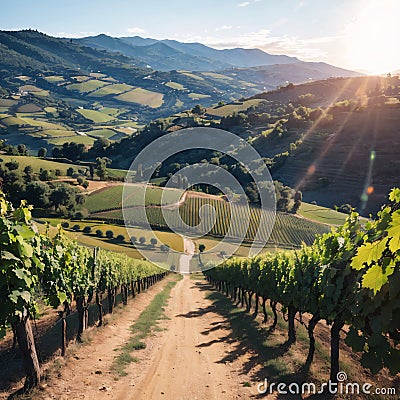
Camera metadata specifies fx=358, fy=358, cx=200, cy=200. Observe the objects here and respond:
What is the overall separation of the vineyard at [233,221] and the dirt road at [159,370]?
69.4 m

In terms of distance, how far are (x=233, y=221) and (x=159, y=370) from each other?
80360mm

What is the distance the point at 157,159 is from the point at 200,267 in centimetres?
10916

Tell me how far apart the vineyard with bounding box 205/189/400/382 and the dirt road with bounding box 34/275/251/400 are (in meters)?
3.23

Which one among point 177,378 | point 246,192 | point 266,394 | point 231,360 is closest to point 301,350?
point 231,360

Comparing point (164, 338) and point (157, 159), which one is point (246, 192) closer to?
point (157, 159)

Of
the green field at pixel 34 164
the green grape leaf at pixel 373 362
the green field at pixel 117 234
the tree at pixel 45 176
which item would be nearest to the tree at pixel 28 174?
the tree at pixel 45 176

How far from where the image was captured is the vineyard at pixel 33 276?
8.75m

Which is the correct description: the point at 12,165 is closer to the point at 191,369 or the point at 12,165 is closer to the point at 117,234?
the point at 117,234

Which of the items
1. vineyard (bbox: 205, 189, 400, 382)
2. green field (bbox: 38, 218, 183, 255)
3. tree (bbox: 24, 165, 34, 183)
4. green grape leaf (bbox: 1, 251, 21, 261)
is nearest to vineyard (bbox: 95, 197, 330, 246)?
green field (bbox: 38, 218, 183, 255)

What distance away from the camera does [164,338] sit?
18562mm

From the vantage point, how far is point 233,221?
93062mm

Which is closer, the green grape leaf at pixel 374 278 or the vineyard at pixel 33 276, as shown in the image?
the green grape leaf at pixel 374 278

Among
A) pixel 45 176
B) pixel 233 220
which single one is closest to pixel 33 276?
pixel 233 220

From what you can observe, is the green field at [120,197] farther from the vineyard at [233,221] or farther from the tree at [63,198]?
the tree at [63,198]
